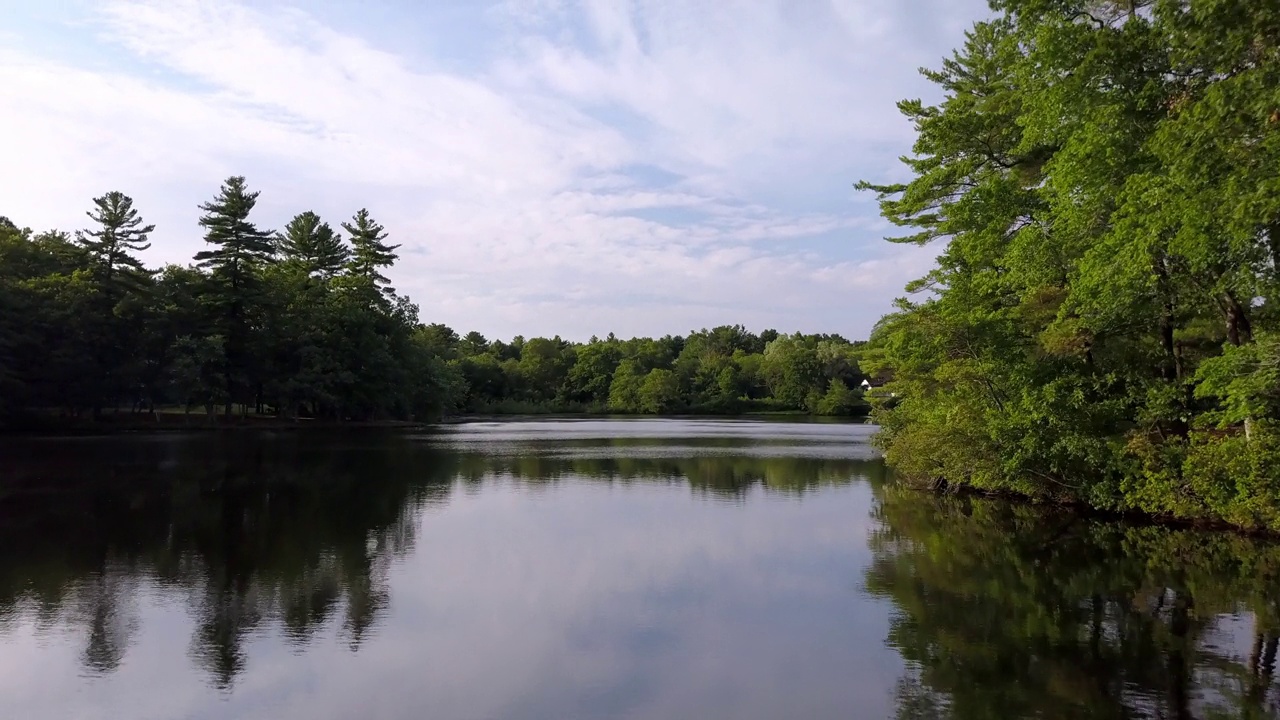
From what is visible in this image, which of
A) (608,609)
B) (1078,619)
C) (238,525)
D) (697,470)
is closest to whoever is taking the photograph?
(1078,619)

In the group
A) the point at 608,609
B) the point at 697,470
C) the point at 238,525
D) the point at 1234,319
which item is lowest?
the point at 608,609

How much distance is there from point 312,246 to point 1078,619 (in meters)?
56.8

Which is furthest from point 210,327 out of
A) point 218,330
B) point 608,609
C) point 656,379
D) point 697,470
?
point 656,379

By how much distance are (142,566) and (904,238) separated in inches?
735

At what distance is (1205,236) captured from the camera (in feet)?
34.3

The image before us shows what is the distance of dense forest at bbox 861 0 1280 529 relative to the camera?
10.3 m

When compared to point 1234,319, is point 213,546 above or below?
below

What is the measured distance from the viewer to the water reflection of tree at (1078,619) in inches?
275

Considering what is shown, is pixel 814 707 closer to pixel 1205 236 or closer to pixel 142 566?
pixel 1205 236

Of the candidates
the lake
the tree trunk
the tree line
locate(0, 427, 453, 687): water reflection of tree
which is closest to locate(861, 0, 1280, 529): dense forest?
the tree trunk

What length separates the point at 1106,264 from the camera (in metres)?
12.6

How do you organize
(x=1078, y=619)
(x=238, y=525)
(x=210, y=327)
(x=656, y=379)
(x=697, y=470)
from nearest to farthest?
(x=1078, y=619), (x=238, y=525), (x=697, y=470), (x=210, y=327), (x=656, y=379)

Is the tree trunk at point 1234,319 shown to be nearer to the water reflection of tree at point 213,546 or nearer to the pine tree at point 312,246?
the water reflection of tree at point 213,546

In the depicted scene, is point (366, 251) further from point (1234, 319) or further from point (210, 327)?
point (1234, 319)
